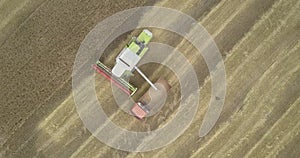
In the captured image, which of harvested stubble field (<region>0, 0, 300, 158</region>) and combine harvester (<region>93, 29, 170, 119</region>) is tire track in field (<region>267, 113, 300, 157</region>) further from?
combine harvester (<region>93, 29, 170, 119</region>)

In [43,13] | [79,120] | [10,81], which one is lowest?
[79,120]

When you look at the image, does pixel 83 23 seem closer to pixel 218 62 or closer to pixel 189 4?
pixel 189 4

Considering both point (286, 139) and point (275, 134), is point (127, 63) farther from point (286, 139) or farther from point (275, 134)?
point (286, 139)

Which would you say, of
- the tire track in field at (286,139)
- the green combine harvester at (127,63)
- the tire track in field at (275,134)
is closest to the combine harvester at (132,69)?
the green combine harvester at (127,63)

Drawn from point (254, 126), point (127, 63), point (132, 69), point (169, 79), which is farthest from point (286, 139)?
point (127, 63)

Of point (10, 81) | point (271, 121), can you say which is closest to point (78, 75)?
point (10, 81)
